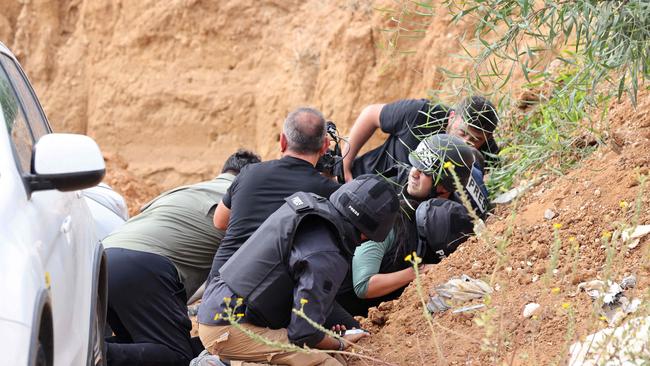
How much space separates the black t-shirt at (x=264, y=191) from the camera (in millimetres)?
5598

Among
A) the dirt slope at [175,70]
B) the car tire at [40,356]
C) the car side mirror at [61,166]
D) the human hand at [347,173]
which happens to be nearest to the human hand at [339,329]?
the human hand at [347,173]

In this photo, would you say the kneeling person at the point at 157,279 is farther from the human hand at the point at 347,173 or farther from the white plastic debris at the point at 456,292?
the white plastic debris at the point at 456,292

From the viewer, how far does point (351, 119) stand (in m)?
13.0

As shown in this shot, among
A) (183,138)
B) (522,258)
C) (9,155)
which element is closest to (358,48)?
(183,138)

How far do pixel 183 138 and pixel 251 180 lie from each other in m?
9.62

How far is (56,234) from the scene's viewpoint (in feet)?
11.9

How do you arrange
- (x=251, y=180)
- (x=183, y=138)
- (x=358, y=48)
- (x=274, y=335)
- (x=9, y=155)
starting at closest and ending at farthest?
(x=9, y=155) < (x=274, y=335) < (x=251, y=180) < (x=358, y=48) < (x=183, y=138)

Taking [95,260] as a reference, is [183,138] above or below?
below

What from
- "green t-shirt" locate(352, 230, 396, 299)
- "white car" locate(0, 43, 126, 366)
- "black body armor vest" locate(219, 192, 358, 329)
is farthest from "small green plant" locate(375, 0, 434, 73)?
"white car" locate(0, 43, 126, 366)

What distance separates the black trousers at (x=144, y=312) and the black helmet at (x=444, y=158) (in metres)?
1.56

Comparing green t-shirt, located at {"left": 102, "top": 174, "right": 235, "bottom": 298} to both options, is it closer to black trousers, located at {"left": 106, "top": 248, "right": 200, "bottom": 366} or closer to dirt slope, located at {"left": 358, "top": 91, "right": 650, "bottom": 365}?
black trousers, located at {"left": 106, "top": 248, "right": 200, "bottom": 366}

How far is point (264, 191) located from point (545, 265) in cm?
159

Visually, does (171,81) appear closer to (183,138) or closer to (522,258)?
(183,138)

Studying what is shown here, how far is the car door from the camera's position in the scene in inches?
131
